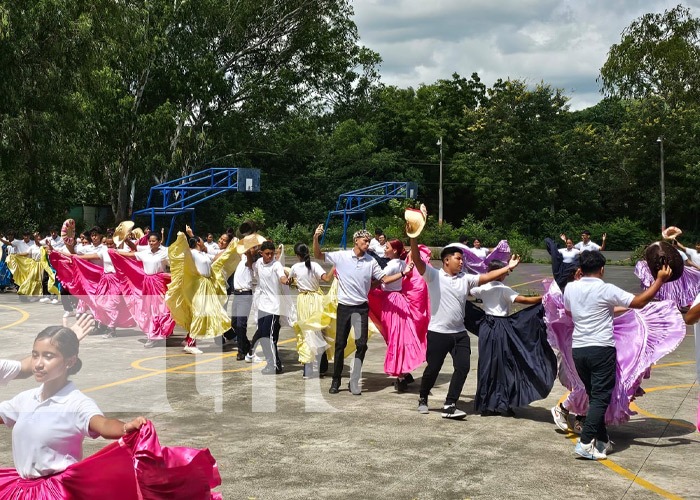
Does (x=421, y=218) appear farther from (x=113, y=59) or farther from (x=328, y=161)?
(x=328, y=161)

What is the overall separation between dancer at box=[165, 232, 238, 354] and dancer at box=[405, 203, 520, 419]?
4.93 m

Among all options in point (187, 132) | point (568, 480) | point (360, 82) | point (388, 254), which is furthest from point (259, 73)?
point (568, 480)

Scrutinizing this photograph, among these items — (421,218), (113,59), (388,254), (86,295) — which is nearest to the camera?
(421,218)

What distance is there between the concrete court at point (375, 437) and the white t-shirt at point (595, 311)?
101 centimetres

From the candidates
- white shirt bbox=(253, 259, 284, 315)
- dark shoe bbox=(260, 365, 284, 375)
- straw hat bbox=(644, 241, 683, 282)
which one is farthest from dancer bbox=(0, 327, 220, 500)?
white shirt bbox=(253, 259, 284, 315)

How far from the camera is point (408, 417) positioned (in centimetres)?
890

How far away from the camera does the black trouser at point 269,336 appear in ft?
37.1

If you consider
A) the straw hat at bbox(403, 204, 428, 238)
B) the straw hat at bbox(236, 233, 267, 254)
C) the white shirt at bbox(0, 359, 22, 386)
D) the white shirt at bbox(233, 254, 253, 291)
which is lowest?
the white shirt at bbox(0, 359, 22, 386)

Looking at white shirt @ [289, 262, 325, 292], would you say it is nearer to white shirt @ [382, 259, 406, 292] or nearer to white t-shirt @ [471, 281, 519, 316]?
white shirt @ [382, 259, 406, 292]

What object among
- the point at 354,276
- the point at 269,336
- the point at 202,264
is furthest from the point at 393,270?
the point at 202,264

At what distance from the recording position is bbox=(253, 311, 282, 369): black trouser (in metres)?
11.3

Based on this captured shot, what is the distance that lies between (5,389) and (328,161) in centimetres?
5027

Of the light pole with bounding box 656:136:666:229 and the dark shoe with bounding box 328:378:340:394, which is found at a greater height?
the light pole with bounding box 656:136:666:229

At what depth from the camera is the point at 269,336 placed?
11.5 meters
